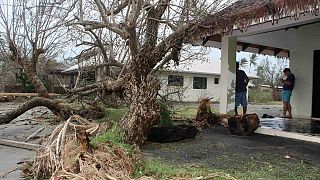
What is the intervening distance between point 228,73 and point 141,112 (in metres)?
4.59

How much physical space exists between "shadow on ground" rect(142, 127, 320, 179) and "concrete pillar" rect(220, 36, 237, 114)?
231cm

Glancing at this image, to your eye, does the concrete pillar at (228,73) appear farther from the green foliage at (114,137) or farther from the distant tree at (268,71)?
the distant tree at (268,71)

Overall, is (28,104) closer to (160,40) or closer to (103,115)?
(103,115)

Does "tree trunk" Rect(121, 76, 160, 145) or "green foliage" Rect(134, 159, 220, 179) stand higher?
"tree trunk" Rect(121, 76, 160, 145)

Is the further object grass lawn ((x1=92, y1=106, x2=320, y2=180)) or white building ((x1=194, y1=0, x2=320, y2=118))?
white building ((x1=194, y1=0, x2=320, y2=118))

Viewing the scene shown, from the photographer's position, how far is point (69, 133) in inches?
251

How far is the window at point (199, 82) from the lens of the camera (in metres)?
33.8

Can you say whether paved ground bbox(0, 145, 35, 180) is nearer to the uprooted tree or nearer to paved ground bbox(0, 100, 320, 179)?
paved ground bbox(0, 100, 320, 179)

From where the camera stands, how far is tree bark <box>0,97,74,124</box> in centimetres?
1220

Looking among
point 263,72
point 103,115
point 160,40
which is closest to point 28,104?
point 103,115

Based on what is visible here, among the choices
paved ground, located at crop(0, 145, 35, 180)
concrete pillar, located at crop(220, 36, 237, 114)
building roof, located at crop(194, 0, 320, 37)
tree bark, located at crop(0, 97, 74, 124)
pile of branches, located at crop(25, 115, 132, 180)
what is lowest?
paved ground, located at crop(0, 145, 35, 180)

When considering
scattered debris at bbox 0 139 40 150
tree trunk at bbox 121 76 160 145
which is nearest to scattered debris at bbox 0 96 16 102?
scattered debris at bbox 0 139 40 150

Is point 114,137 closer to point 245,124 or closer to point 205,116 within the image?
point 245,124

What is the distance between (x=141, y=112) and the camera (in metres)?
7.99
